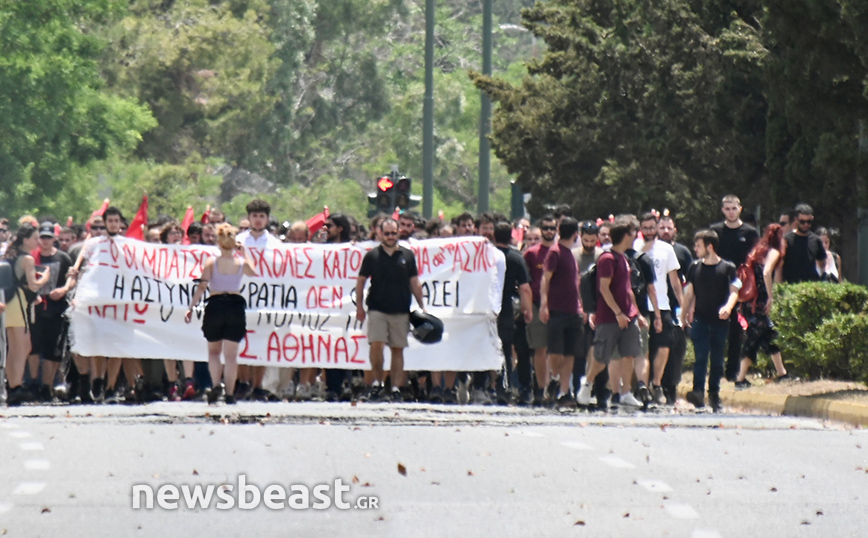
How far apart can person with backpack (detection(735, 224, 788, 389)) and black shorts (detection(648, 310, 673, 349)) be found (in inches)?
56.6

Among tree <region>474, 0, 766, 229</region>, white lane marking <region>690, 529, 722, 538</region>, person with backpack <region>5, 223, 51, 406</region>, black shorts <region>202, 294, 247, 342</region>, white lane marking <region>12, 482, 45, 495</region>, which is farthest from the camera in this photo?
tree <region>474, 0, 766, 229</region>

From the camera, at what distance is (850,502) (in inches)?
441

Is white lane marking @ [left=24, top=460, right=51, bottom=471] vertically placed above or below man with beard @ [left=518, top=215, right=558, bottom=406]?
below

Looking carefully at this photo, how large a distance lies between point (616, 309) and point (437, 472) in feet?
18.9

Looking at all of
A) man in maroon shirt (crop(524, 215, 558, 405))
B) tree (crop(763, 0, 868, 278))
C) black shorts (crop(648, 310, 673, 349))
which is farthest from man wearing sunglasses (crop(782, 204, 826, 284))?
man in maroon shirt (crop(524, 215, 558, 405))

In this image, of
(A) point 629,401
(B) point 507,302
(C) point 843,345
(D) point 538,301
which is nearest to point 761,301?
(C) point 843,345

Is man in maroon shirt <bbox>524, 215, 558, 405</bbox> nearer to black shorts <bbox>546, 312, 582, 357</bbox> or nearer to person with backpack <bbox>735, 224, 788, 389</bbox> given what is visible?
black shorts <bbox>546, 312, 582, 357</bbox>

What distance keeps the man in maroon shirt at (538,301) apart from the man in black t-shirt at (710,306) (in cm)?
148

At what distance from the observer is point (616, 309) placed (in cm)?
1788

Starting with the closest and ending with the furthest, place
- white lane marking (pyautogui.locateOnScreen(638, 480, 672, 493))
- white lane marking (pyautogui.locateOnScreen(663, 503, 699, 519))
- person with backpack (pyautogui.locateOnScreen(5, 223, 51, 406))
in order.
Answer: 1. white lane marking (pyautogui.locateOnScreen(663, 503, 699, 519))
2. white lane marking (pyautogui.locateOnScreen(638, 480, 672, 493))
3. person with backpack (pyautogui.locateOnScreen(5, 223, 51, 406))

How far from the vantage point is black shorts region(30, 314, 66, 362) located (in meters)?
19.6

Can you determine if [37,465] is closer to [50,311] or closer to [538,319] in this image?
[50,311]

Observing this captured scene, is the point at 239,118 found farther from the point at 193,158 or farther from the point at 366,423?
the point at 366,423

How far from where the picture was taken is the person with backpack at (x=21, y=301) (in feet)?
62.4
